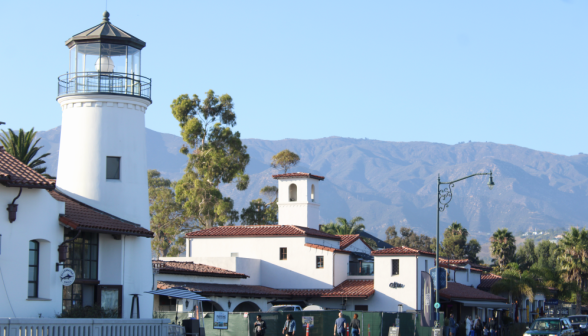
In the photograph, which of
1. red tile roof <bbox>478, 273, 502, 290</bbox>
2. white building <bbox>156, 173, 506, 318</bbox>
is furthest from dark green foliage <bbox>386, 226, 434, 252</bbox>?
white building <bbox>156, 173, 506, 318</bbox>

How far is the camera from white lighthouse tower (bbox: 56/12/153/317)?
26516 millimetres

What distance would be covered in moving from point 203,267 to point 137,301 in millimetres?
16724

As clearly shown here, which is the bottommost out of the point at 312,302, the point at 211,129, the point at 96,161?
the point at 312,302

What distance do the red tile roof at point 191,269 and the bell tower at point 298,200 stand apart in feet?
32.1

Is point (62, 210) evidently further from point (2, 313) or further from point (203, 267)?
point (203, 267)

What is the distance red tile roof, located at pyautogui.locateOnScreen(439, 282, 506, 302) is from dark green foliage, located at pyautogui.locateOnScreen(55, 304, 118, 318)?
24.9m

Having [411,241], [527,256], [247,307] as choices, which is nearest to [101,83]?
[247,307]

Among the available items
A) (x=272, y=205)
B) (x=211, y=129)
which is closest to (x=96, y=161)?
(x=211, y=129)

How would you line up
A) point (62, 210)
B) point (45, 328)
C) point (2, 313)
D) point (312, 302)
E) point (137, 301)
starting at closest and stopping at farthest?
point (45, 328)
point (2, 313)
point (62, 210)
point (137, 301)
point (312, 302)

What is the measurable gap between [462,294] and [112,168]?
2740 cm

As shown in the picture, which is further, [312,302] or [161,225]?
[161,225]

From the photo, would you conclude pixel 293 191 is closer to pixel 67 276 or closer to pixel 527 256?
pixel 67 276

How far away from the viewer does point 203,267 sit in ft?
141

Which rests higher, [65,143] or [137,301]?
[65,143]
